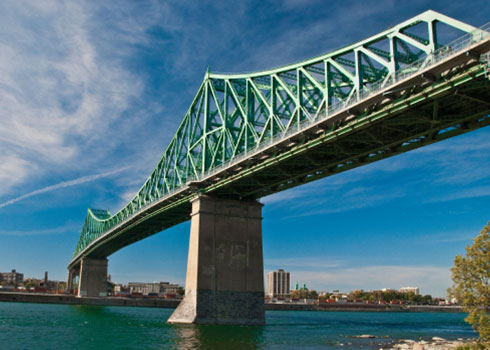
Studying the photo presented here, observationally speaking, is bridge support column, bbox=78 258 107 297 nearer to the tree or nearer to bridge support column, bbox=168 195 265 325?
bridge support column, bbox=168 195 265 325

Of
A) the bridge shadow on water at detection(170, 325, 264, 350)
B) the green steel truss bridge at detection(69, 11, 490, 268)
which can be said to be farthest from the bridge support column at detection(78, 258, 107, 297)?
the bridge shadow on water at detection(170, 325, 264, 350)

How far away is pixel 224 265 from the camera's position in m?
55.1

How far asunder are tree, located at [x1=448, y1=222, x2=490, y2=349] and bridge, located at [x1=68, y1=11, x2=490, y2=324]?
9.85m

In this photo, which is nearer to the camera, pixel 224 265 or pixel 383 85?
pixel 383 85

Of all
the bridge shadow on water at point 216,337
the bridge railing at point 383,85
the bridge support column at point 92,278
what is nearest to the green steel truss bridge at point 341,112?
the bridge railing at point 383,85

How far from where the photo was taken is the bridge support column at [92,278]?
138m

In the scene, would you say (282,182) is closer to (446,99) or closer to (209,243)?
(209,243)

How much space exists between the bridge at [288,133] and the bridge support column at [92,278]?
208ft

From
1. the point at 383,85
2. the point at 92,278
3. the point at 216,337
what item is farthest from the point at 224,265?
the point at 92,278

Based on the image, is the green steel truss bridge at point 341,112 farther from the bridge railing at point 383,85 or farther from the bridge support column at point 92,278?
the bridge support column at point 92,278

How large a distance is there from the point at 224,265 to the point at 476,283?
112 feet

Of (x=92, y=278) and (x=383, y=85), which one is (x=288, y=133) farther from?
(x=92, y=278)

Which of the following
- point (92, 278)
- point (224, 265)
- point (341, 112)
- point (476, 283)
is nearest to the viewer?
point (476, 283)

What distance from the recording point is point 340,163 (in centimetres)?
4619
